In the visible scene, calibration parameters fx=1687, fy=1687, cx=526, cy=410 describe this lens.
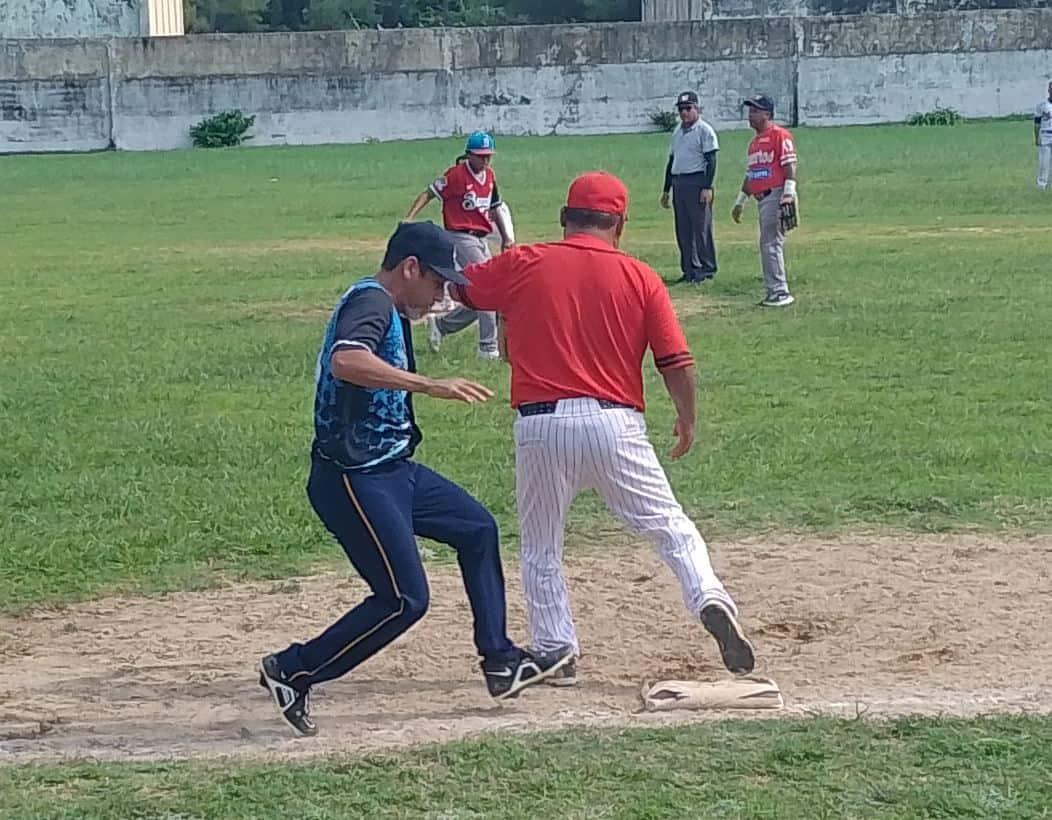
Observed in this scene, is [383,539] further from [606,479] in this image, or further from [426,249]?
[426,249]

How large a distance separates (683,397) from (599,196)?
2.56 ft

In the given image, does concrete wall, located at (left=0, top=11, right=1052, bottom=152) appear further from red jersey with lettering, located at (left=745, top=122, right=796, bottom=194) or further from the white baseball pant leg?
red jersey with lettering, located at (left=745, top=122, right=796, bottom=194)

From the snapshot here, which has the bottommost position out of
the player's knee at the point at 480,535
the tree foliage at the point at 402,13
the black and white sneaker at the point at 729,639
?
the black and white sneaker at the point at 729,639

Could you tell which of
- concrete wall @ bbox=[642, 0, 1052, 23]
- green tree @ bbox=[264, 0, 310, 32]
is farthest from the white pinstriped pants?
green tree @ bbox=[264, 0, 310, 32]

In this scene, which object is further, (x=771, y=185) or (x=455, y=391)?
(x=771, y=185)

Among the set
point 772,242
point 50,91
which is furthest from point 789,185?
point 50,91

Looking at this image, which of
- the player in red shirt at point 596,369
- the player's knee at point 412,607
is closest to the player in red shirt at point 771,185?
the player in red shirt at point 596,369

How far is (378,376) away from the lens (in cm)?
534

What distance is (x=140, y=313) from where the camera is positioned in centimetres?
1652

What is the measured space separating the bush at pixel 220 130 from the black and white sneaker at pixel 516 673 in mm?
43933

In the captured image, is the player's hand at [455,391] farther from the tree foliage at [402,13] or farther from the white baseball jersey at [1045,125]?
the tree foliage at [402,13]

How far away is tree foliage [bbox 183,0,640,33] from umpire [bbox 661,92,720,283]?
67.3 metres

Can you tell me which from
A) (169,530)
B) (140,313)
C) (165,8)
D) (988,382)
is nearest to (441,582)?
(169,530)

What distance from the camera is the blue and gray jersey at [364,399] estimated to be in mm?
5516
